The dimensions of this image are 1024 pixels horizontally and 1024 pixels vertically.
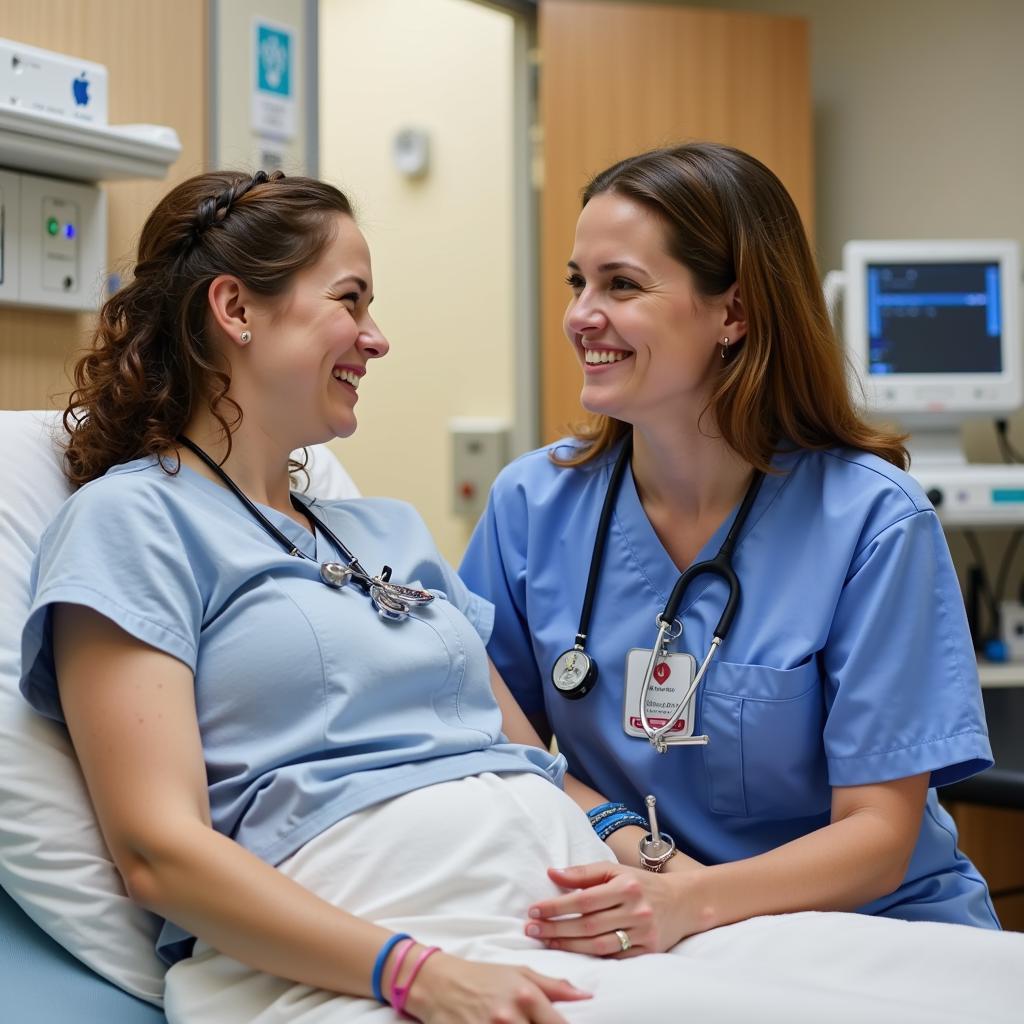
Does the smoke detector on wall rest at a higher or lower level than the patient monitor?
higher

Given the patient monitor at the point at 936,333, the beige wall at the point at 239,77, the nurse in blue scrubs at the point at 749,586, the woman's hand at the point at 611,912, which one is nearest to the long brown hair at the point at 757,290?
the nurse in blue scrubs at the point at 749,586

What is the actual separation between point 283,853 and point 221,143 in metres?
1.57

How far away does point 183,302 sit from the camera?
4.51 feet

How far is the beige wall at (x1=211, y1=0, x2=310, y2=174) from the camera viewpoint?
7.67 ft

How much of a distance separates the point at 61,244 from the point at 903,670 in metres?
1.39

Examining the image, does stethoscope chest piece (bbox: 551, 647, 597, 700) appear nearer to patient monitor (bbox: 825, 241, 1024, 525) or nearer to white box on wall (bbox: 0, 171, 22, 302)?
white box on wall (bbox: 0, 171, 22, 302)

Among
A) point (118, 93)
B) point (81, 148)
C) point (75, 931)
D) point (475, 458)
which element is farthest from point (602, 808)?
point (475, 458)

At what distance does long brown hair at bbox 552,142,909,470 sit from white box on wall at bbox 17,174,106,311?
35.2 inches

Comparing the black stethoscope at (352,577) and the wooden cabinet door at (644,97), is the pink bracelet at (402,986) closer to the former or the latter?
the black stethoscope at (352,577)

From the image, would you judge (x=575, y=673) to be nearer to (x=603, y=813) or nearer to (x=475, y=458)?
(x=603, y=813)

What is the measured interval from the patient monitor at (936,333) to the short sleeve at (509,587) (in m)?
1.58

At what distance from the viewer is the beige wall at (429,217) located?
3812mm

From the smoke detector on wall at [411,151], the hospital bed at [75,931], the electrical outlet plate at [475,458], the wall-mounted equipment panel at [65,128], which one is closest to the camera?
the hospital bed at [75,931]

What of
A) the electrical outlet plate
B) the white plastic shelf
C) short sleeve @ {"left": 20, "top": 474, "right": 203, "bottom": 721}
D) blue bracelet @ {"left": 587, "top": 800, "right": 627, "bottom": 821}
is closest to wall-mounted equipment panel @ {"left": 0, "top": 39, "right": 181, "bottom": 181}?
the white plastic shelf
